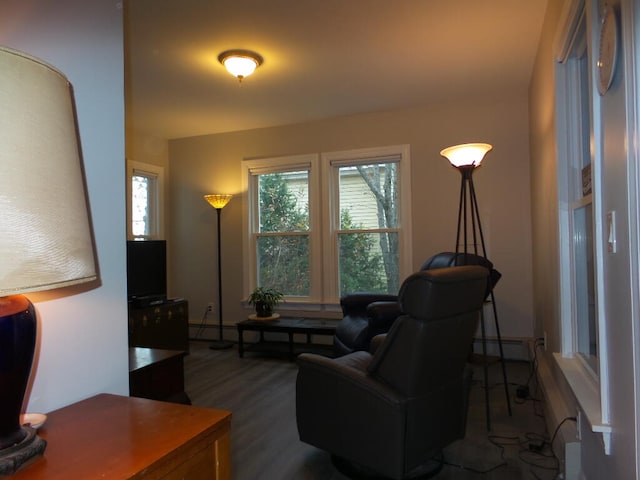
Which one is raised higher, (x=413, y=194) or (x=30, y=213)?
(x=413, y=194)

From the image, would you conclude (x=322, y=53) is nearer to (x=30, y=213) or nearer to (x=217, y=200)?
(x=217, y=200)

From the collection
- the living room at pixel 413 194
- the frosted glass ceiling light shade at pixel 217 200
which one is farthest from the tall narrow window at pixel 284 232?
the frosted glass ceiling light shade at pixel 217 200

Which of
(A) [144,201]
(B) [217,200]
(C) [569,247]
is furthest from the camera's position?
(A) [144,201]

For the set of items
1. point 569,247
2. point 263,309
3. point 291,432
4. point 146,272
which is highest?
point 569,247

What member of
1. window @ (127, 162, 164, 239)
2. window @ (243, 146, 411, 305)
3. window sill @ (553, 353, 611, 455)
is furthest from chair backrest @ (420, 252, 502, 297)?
window @ (127, 162, 164, 239)

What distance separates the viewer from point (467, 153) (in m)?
2.74

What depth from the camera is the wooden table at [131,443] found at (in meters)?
0.79

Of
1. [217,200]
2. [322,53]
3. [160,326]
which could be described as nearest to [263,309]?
[160,326]

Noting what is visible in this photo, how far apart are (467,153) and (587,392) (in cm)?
162

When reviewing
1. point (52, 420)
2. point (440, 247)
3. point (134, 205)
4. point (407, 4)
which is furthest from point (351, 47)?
point (134, 205)

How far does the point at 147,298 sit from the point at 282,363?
1558 mm

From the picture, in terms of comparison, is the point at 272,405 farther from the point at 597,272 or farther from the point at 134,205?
the point at 134,205

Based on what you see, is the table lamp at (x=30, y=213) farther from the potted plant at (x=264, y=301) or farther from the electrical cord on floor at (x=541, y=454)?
the potted plant at (x=264, y=301)

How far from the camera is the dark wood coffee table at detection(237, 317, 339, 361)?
4.21 metres
